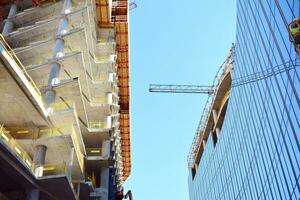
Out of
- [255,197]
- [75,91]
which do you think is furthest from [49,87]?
[255,197]

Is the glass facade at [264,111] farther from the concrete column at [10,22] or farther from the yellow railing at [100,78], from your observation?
the concrete column at [10,22]

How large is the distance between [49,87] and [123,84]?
2764cm

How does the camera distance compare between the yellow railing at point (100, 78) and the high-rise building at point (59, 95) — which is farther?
the yellow railing at point (100, 78)

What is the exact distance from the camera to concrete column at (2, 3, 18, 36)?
4554cm

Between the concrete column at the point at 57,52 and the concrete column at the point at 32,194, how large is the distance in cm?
747

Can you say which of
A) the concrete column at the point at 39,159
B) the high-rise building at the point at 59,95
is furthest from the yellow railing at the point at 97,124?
the concrete column at the point at 39,159

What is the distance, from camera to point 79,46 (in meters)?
42.7

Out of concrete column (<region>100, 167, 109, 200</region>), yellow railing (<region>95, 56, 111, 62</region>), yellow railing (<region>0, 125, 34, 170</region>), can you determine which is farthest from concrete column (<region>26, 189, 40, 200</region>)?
yellow railing (<region>95, 56, 111, 62</region>)

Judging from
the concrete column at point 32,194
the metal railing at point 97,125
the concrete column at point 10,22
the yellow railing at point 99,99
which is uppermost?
the concrete column at point 10,22

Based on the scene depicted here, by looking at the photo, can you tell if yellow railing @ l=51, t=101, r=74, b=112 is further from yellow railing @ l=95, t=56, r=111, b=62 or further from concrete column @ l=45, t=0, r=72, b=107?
yellow railing @ l=95, t=56, r=111, b=62

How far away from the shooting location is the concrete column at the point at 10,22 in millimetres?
45537

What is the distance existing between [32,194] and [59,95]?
9915 mm

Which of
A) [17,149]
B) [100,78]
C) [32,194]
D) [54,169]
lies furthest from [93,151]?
[17,149]

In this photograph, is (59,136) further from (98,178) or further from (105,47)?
(105,47)
